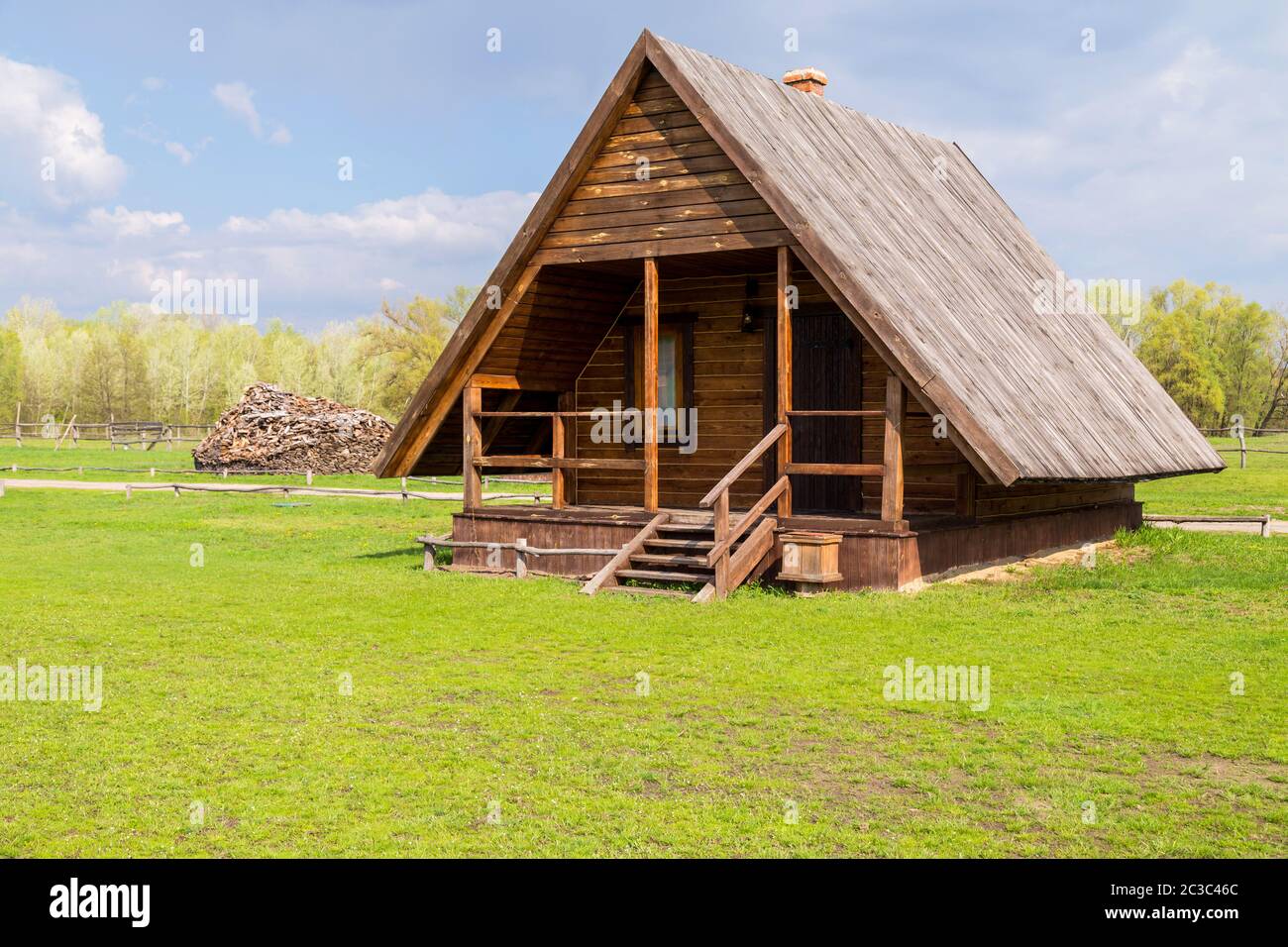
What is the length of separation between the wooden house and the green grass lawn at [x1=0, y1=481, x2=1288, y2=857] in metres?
1.32

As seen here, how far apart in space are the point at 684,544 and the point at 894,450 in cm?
280

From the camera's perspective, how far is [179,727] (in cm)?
932

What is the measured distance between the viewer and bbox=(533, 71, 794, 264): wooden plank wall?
16.5 m

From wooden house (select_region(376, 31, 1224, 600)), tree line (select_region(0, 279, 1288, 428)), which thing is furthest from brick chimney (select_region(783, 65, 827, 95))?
tree line (select_region(0, 279, 1288, 428))

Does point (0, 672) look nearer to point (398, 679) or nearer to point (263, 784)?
point (398, 679)

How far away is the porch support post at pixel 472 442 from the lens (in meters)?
19.1

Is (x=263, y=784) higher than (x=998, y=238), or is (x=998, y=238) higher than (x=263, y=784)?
(x=998, y=238)

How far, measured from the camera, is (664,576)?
16.0 metres

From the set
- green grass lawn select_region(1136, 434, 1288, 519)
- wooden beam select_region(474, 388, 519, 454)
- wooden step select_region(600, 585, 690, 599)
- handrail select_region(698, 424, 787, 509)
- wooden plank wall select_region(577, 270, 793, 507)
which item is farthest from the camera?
green grass lawn select_region(1136, 434, 1288, 519)

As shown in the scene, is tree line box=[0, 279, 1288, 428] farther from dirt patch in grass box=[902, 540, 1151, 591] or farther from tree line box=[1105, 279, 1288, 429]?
dirt patch in grass box=[902, 540, 1151, 591]

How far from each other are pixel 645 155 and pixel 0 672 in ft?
32.3

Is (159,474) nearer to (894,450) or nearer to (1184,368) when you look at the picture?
(894,450)
